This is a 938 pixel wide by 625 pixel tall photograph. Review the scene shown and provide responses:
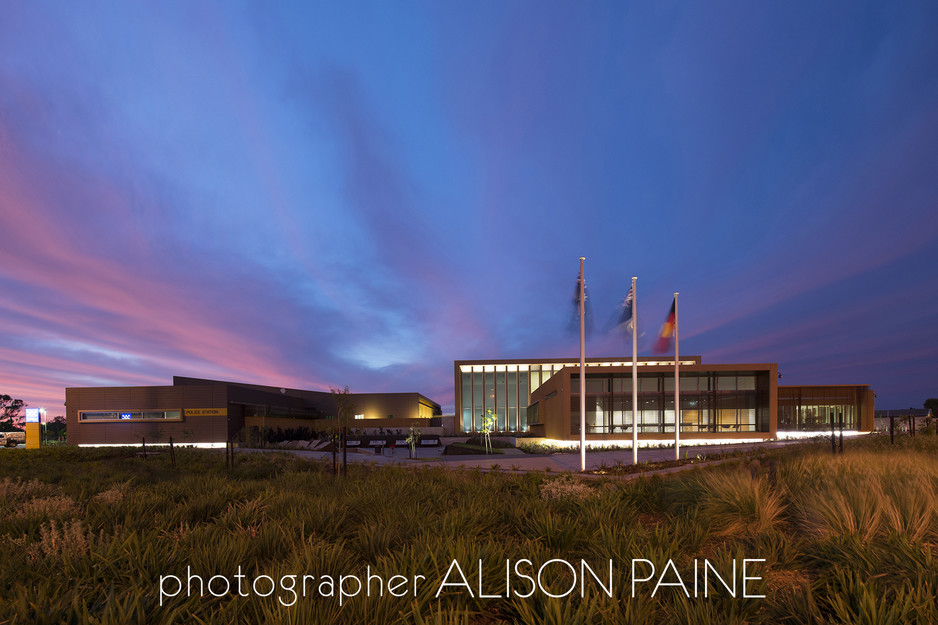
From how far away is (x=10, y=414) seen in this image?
3711 inches

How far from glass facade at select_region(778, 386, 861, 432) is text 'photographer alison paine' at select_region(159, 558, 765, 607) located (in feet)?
155

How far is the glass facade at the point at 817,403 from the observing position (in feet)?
141

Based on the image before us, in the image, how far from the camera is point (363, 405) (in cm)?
7538

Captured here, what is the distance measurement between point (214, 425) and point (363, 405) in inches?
1122

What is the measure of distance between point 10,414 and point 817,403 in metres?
140

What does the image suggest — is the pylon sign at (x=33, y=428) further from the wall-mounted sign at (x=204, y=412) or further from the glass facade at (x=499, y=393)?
the glass facade at (x=499, y=393)

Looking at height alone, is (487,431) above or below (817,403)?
below

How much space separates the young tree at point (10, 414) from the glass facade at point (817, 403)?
136154 mm

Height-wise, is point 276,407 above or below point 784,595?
below

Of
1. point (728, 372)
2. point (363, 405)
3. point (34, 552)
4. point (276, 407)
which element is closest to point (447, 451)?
point (728, 372)

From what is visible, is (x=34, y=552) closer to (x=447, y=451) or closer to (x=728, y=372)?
(x=447, y=451)

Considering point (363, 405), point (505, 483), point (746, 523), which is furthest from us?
point (363, 405)

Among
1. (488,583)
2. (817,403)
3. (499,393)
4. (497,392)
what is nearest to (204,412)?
(497,392)

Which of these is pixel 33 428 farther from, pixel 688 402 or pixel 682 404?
pixel 688 402
